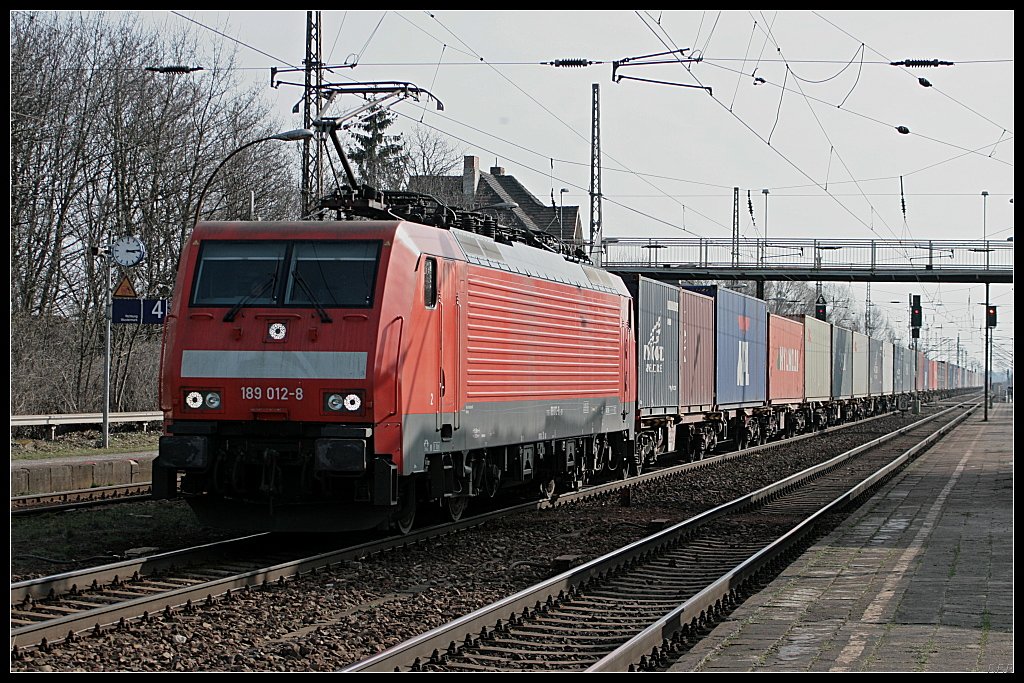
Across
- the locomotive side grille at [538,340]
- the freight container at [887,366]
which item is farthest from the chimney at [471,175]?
the locomotive side grille at [538,340]

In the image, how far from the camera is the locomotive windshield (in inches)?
455

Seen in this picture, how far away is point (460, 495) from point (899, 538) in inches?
191

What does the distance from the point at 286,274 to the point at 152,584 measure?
3.23 m

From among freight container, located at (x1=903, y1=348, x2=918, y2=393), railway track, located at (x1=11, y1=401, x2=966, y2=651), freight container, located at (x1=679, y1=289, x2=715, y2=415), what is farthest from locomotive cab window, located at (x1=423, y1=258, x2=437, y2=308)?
freight container, located at (x1=903, y1=348, x2=918, y2=393)

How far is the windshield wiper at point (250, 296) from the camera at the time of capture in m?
11.6

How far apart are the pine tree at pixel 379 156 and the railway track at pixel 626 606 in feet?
101

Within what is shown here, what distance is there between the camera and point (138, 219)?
110 feet

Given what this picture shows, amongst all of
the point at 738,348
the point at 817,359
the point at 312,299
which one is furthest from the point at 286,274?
the point at 817,359

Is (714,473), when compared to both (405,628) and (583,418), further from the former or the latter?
(405,628)

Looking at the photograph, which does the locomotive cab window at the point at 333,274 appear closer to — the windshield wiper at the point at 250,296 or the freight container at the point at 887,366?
the windshield wiper at the point at 250,296

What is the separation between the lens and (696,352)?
25.7 metres

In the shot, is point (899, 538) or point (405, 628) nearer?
point (405, 628)

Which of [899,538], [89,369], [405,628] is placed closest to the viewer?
[405,628]

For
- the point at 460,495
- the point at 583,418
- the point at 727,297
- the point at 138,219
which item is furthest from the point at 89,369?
the point at 460,495
